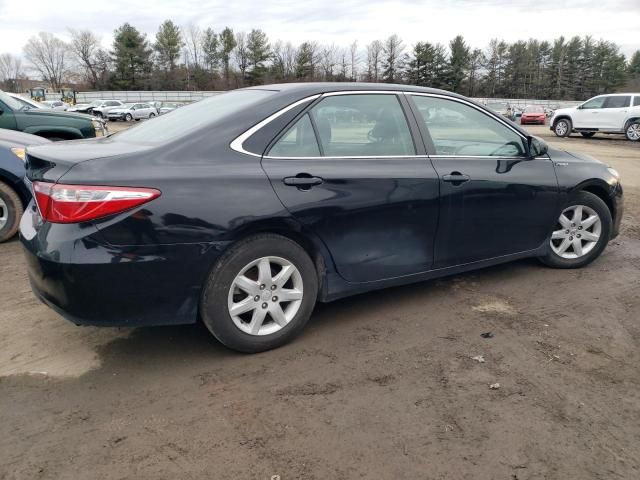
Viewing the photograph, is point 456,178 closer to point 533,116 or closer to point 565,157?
point 565,157

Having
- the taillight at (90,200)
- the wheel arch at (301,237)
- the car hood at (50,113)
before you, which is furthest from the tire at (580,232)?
the car hood at (50,113)

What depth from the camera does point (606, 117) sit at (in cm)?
2048

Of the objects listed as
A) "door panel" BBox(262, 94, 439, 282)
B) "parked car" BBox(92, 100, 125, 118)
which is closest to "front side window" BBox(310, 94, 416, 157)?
"door panel" BBox(262, 94, 439, 282)

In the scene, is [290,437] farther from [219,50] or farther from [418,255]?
[219,50]

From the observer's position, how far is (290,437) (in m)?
2.32

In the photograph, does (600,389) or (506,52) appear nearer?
(600,389)

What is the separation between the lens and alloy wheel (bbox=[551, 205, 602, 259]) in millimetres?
4469

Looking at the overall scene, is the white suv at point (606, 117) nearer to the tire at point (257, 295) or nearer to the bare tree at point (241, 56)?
the tire at point (257, 295)

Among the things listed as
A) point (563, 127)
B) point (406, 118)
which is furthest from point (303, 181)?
point (563, 127)

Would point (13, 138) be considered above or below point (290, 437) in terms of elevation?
above

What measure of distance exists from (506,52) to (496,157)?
316 feet

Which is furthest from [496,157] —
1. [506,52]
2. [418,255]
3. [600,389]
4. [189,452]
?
[506,52]

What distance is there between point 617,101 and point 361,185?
21205 mm

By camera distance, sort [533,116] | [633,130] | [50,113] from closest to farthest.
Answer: [50,113]
[633,130]
[533,116]
